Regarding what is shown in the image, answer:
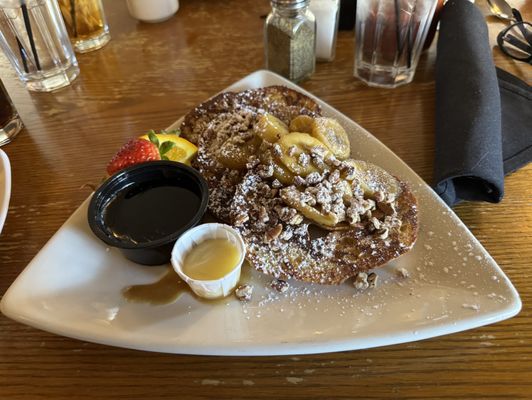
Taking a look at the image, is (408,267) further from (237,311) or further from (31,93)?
(31,93)

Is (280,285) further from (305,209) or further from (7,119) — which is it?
(7,119)

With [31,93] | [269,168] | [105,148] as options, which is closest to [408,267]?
[269,168]

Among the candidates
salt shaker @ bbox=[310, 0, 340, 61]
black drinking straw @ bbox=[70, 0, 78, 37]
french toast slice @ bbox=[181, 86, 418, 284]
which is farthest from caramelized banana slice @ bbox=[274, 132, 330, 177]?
black drinking straw @ bbox=[70, 0, 78, 37]

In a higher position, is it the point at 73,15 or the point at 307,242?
the point at 73,15

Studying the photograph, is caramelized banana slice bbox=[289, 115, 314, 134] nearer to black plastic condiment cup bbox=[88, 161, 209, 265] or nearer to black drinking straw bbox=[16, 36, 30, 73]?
black plastic condiment cup bbox=[88, 161, 209, 265]

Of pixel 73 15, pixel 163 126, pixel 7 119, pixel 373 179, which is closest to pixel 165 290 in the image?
pixel 373 179

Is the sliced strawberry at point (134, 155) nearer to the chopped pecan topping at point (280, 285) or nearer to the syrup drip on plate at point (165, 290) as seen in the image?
the syrup drip on plate at point (165, 290)
